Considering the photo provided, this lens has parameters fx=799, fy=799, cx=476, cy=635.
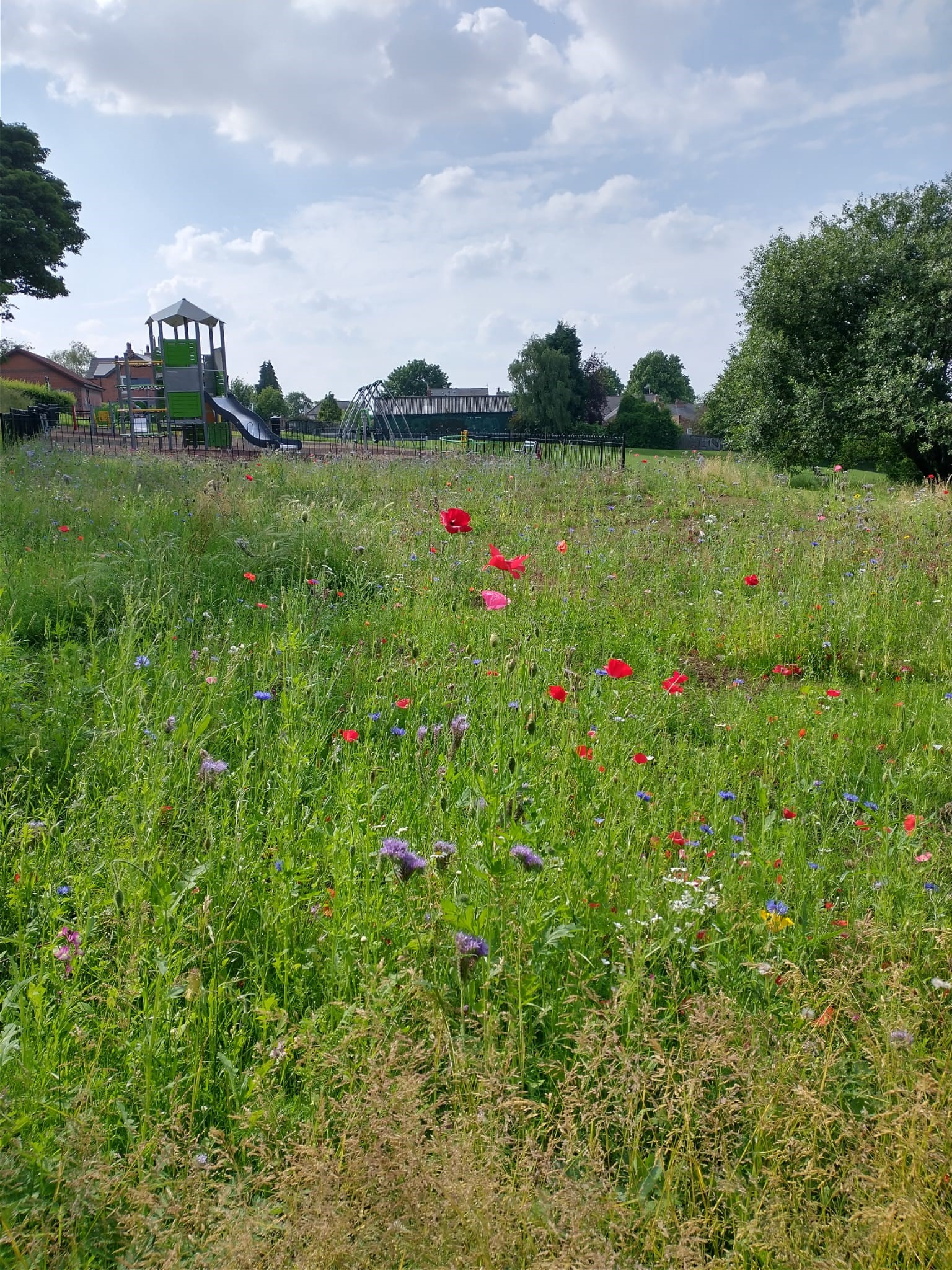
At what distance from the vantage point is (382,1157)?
127 cm

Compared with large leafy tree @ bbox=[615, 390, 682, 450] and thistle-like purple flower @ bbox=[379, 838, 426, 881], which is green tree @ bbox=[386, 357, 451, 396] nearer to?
large leafy tree @ bbox=[615, 390, 682, 450]

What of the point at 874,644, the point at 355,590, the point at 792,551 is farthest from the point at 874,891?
the point at 792,551

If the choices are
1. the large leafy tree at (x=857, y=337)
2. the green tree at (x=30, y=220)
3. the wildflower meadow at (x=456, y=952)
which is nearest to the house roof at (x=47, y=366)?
the green tree at (x=30, y=220)

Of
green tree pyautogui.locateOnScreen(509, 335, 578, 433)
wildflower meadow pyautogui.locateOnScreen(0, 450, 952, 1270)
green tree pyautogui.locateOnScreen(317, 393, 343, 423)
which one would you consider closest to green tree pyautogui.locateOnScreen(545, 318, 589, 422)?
green tree pyautogui.locateOnScreen(509, 335, 578, 433)

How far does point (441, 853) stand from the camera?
179 centimetres

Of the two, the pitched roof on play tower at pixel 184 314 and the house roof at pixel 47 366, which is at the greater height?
the house roof at pixel 47 366

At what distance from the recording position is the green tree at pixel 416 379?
325 ft

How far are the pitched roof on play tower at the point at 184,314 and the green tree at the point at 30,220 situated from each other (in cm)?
809

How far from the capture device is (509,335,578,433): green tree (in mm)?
55438

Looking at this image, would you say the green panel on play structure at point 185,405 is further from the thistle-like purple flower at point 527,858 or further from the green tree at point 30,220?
the thistle-like purple flower at point 527,858

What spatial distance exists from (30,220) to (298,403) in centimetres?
4164

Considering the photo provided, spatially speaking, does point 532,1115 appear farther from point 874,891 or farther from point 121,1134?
point 874,891

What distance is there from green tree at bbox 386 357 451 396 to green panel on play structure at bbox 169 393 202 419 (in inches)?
3023

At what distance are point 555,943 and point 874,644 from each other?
3.85 metres
